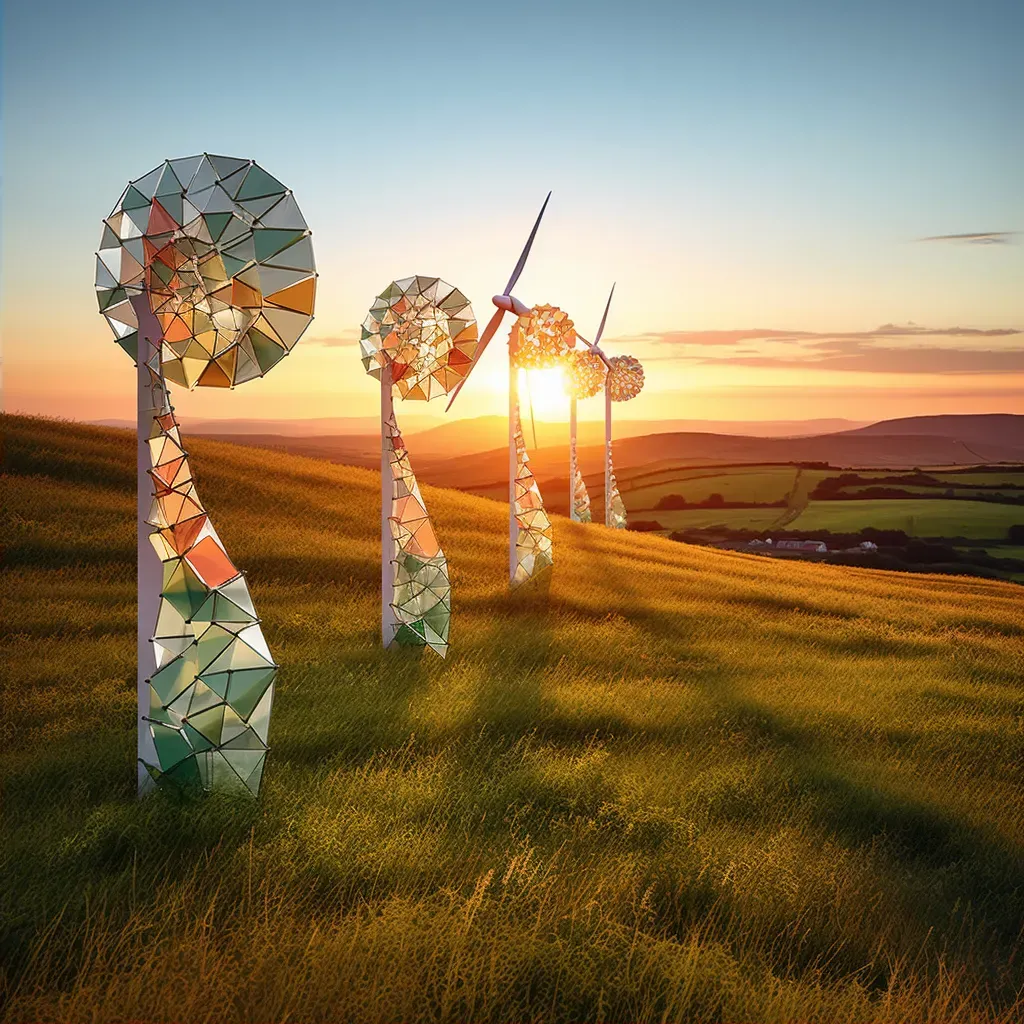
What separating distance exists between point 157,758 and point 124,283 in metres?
4.56

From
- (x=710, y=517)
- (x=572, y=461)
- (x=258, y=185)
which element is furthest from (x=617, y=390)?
(x=258, y=185)

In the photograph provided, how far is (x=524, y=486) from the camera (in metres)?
21.2

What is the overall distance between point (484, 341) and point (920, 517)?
132 ft

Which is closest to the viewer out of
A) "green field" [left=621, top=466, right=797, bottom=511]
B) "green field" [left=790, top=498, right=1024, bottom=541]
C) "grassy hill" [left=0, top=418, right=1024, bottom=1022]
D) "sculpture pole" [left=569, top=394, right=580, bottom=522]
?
"grassy hill" [left=0, top=418, right=1024, bottom=1022]

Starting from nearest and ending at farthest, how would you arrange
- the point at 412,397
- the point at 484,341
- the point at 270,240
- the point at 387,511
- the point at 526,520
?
the point at 270,240
the point at 387,511
the point at 412,397
the point at 484,341
the point at 526,520

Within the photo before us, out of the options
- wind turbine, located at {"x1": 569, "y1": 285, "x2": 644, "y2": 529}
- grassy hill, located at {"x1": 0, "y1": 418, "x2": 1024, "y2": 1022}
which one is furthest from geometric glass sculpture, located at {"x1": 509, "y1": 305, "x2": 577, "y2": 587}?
wind turbine, located at {"x1": 569, "y1": 285, "x2": 644, "y2": 529}

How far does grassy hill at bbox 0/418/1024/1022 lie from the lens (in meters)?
5.17

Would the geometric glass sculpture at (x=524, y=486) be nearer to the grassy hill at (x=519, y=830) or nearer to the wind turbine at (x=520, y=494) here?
the wind turbine at (x=520, y=494)

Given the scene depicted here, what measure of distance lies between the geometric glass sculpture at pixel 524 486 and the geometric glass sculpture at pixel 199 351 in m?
12.5

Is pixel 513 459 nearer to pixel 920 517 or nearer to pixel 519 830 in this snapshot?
pixel 519 830

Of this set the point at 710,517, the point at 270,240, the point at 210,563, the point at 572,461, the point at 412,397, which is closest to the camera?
the point at 270,240

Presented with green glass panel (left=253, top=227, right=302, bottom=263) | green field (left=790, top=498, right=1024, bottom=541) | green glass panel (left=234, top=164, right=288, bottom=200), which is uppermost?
green glass panel (left=234, top=164, right=288, bottom=200)

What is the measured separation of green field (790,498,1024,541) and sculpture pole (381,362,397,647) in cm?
3811

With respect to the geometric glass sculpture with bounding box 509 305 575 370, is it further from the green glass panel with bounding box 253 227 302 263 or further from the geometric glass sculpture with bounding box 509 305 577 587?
the green glass panel with bounding box 253 227 302 263
